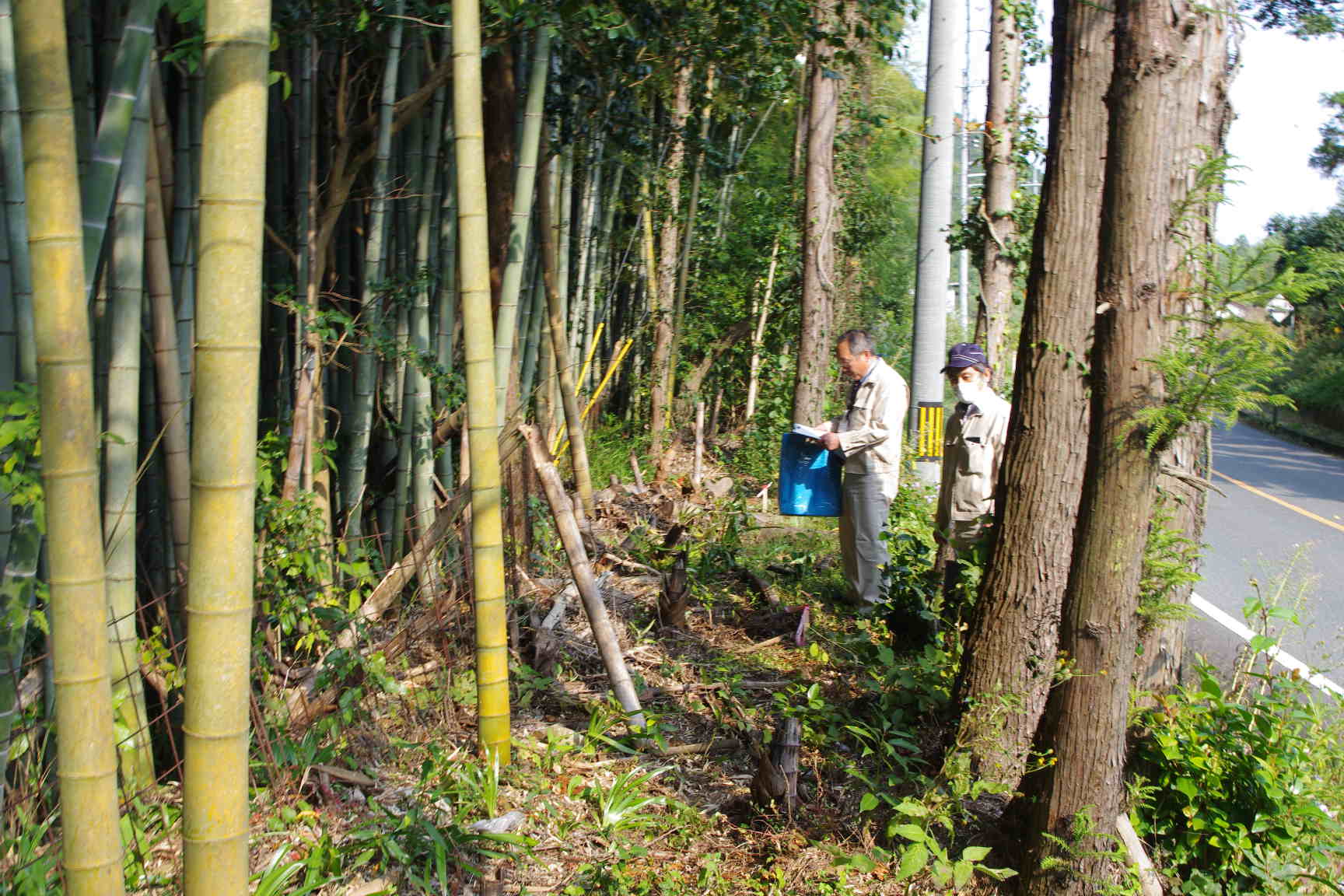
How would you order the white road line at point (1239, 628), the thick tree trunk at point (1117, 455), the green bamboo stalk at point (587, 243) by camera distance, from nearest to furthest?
the thick tree trunk at point (1117, 455) < the white road line at point (1239, 628) < the green bamboo stalk at point (587, 243)

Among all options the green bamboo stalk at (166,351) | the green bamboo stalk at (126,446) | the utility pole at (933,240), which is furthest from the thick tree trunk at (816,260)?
the green bamboo stalk at (126,446)

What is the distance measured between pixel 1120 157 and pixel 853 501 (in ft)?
10.0

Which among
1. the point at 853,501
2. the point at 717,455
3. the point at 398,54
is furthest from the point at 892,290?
the point at 398,54

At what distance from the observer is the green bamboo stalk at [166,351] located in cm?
309

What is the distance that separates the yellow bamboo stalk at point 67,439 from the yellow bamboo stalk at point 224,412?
255 mm

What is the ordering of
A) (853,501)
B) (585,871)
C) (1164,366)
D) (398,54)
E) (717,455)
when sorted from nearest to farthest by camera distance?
1. (1164,366)
2. (585,871)
3. (398,54)
4. (853,501)
5. (717,455)

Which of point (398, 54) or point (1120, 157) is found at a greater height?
point (398, 54)

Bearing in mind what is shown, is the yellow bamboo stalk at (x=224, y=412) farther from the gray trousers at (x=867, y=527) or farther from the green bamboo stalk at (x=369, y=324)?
the gray trousers at (x=867, y=527)

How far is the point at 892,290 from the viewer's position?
19.2 meters

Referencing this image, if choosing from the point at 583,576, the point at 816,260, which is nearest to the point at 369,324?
the point at 583,576

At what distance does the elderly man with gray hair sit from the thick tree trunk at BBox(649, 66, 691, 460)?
387cm

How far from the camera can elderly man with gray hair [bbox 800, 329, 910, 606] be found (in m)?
5.34

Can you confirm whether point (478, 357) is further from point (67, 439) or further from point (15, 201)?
point (67, 439)

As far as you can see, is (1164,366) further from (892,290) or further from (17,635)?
(892,290)
